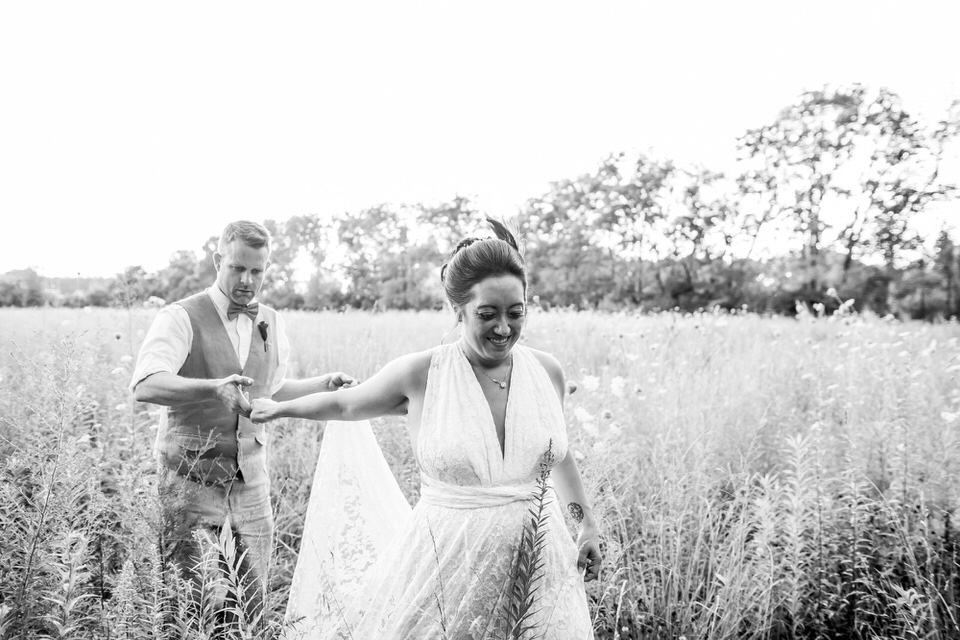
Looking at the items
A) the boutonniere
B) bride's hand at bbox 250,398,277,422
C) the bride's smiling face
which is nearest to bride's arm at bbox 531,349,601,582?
the bride's smiling face

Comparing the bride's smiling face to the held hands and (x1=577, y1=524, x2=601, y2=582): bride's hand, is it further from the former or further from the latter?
the held hands

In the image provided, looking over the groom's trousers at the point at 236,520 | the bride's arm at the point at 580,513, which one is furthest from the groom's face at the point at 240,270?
the bride's arm at the point at 580,513

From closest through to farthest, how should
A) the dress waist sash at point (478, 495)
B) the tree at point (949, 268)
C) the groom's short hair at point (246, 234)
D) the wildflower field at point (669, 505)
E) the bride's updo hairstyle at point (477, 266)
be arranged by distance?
1. the wildflower field at point (669, 505)
2. the dress waist sash at point (478, 495)
3. the bride's updo hairstyle at point (477, 266)
4. the groom's short hair at point (246, 234)
5. the tree at point (949, 268)

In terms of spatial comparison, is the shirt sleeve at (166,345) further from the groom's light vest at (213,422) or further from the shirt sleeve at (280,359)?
the shirt sleeve at (280,359)

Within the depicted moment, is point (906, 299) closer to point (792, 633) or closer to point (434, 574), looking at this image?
point (792, 633)

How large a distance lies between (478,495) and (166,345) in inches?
60.6

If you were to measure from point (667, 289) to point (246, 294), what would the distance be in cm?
2602

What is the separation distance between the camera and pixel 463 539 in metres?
2.04

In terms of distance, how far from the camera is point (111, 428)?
371 centimetres

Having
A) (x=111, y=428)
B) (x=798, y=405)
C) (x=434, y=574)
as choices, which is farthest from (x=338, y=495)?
(x=798, y=405)

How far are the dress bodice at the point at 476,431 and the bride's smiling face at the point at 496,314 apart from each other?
0.16 m

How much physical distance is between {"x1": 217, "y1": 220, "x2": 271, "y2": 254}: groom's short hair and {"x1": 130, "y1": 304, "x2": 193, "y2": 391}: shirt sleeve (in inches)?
A: 15.1

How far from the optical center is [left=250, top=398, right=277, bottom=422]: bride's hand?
246 centimetres

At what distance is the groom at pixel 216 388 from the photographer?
8.40 ft
